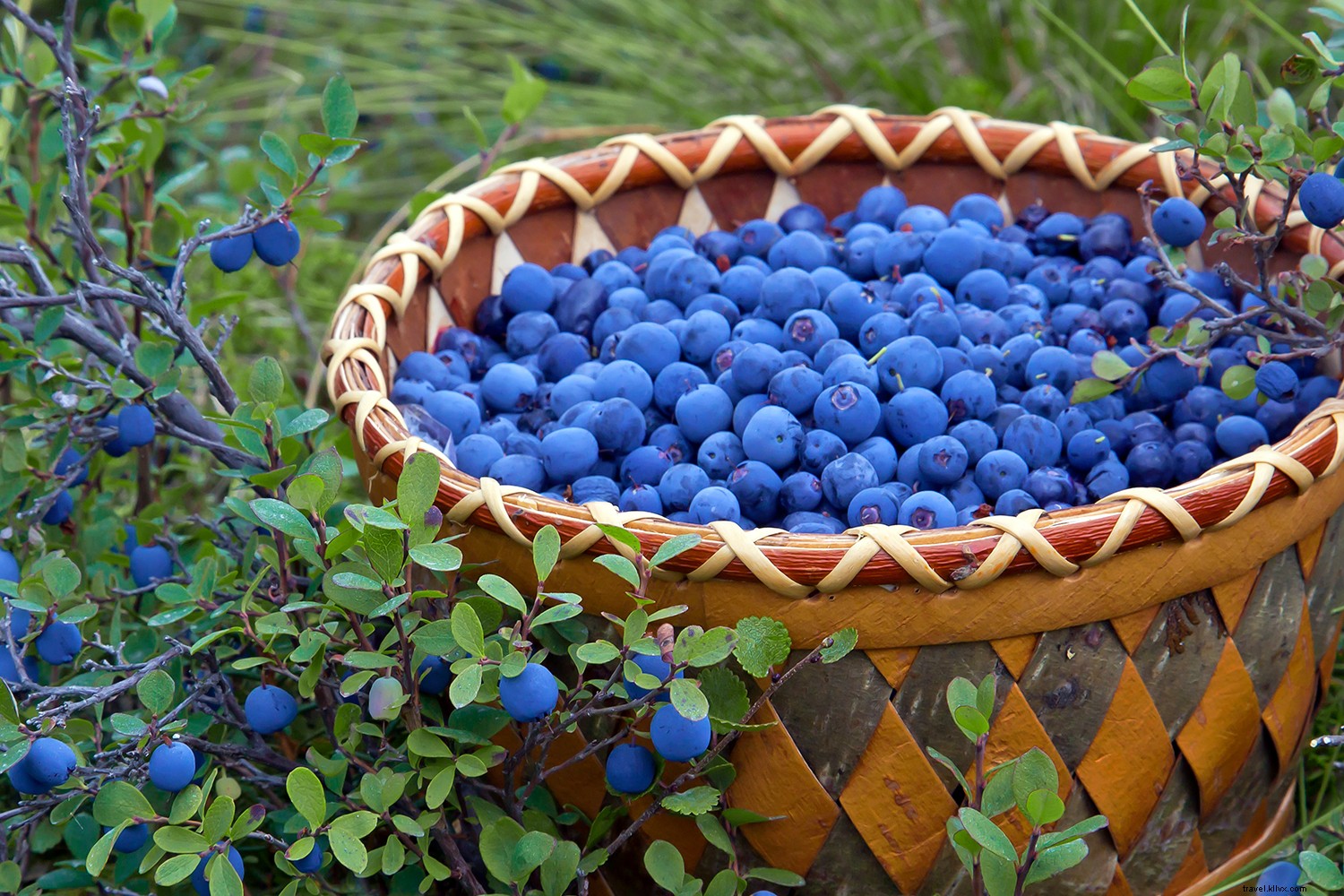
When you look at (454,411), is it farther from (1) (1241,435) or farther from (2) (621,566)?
(1) (1241,435)

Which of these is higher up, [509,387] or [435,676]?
[509,387]

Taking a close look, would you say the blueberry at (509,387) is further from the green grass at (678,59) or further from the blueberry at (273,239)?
the green grass at (678,59)

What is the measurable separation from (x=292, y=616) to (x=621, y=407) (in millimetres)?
355

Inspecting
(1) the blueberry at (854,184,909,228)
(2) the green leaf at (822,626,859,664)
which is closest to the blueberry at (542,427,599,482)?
(2) the green leaf at (822,626,859,664)

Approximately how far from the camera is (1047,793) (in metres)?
0.83

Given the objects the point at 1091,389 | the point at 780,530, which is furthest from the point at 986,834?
the point at 1091,389

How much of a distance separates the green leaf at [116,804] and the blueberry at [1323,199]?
3.47 feet

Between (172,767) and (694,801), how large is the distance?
400mm

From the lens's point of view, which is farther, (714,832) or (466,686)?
(714,832)

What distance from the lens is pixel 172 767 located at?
2.98 feet

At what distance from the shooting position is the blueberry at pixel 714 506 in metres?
0.99

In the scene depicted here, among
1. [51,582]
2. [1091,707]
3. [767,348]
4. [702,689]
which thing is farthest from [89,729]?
[1091,707]

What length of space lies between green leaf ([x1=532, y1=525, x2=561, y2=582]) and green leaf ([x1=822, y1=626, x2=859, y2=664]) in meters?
0.21

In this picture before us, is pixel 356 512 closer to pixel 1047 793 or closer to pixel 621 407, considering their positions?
pixel 621 407
